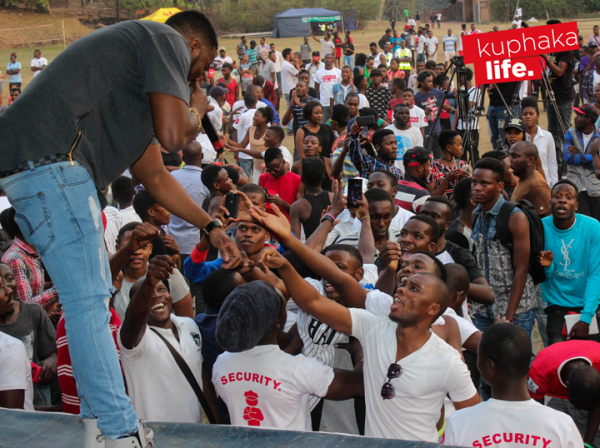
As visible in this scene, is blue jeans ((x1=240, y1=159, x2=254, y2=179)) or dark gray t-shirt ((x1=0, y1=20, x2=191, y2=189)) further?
blue jeans ((x1=240, y1=159, x2=254, y2=179))

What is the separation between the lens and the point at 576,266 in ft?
15.4

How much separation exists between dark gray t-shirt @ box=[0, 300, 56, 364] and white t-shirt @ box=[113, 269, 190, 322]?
1.56 feet

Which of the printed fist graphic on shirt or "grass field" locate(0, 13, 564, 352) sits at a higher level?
"grass field" locate(0, 13, 564, 352)

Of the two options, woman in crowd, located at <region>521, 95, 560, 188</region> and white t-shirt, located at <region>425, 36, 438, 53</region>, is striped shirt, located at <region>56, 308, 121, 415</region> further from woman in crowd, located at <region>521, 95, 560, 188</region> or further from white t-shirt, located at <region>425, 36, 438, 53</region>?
white t-shirt, located at <region>425, 36, 438, 53</region>

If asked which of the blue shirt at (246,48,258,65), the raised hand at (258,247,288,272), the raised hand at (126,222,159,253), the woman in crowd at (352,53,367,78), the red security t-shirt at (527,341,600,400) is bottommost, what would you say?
the red security t-shirt at (527,341,600,400)

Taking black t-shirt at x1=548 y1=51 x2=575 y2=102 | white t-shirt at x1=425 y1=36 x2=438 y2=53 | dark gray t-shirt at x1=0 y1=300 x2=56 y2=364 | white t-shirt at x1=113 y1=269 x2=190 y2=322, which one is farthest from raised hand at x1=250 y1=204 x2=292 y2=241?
white t-shirt at x1=425 y1=36 x2=438 y2=53

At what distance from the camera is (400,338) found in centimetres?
295

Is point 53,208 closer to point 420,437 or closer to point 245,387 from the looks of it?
point 245,387

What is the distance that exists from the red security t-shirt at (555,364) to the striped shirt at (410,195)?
2.50 meters

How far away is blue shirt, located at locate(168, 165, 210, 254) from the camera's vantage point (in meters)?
5.96

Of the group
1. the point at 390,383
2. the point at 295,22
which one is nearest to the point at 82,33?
the point at 295,22

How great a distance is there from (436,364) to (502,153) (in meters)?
4.15

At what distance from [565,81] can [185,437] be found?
1076 cm

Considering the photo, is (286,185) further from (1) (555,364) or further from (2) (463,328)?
(1) (555,364)
